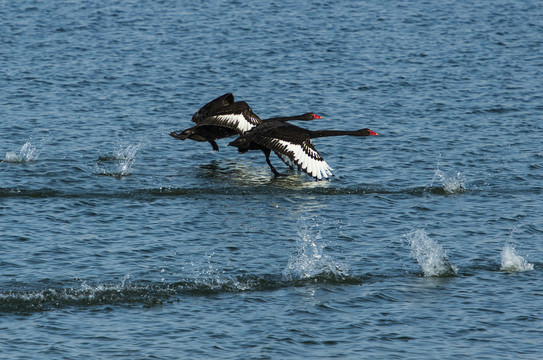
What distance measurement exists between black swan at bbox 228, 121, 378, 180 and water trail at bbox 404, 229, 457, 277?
3.10m

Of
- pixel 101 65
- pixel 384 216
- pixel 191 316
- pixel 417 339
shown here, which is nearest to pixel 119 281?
pixel 191 316

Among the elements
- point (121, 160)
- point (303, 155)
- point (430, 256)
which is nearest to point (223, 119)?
point (121, 160)

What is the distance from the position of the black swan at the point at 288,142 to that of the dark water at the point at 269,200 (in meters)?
0.57

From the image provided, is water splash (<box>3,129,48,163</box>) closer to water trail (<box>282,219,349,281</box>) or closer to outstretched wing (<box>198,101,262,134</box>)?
outstretched wing (<box>198,101,262,134</box>)

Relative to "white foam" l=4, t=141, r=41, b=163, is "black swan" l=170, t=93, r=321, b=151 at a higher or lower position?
higher

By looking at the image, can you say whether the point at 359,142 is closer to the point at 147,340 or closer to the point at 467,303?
the point at 467,303

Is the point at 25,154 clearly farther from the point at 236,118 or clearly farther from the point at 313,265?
the point at 313,265

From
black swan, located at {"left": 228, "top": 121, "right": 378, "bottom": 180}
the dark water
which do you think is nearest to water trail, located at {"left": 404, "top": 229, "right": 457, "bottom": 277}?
the dark water

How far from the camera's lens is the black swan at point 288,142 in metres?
16.4

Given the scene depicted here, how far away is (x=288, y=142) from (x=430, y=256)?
16.0 ft

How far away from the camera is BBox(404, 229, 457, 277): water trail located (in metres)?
12.5

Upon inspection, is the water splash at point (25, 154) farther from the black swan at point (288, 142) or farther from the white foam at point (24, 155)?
the black swan at point (288, 142)

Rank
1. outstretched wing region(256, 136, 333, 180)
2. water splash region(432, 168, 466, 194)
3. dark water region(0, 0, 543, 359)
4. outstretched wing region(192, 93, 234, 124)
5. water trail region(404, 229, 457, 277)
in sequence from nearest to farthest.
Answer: dark water region(0, 0, 543, 359)
water trail region(404, 229, 457, 277)
outstretched wing region(256, 136, 333, 180)
water splash region(432, 168, 466, 194)
outstretched wing region(192, 93, 234, 124)

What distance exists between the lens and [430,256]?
41.8 ft
